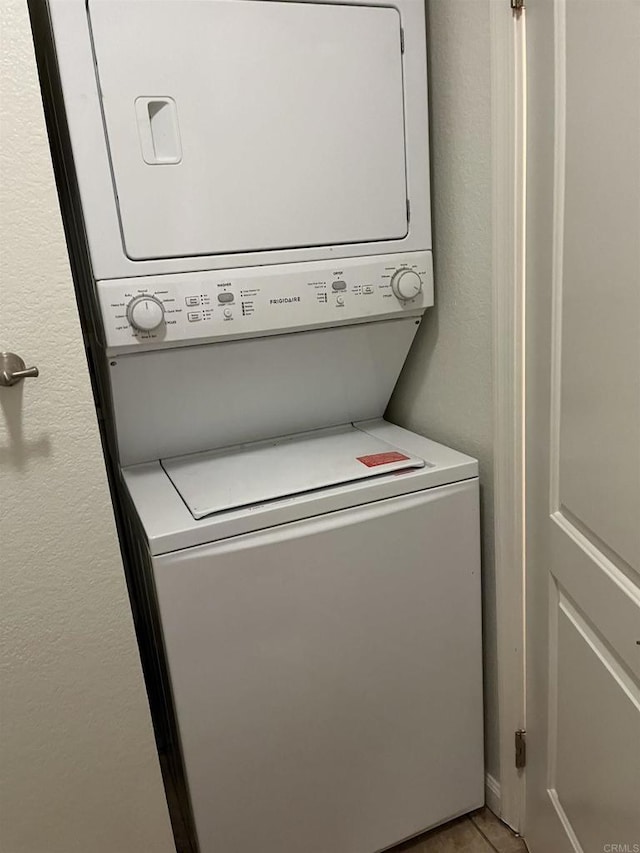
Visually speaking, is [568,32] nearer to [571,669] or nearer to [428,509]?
[428,509]

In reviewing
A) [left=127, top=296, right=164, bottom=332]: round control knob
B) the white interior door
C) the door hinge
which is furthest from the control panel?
the door hinge

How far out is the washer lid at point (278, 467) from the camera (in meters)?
1.33

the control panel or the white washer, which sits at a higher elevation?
the control panel

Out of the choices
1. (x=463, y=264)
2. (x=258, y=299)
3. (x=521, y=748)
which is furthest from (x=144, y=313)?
(x=521, y=748)

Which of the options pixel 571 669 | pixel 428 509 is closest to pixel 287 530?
pixel 428 509

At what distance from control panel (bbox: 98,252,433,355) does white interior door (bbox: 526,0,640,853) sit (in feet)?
0.98

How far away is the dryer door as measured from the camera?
1139 millimetres

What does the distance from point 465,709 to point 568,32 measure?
1400 mm

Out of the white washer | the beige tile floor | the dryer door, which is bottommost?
the beige tile floor

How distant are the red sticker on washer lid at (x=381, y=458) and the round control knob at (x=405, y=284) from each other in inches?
13.5

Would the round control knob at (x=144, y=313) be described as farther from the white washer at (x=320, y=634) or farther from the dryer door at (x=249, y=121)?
the white washer at (x=320, y=634)

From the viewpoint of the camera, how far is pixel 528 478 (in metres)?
1.35

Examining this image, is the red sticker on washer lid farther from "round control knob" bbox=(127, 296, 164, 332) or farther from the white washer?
"round control knob" bbox=(127, 296, 164, 332)

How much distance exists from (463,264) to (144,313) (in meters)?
0.68
